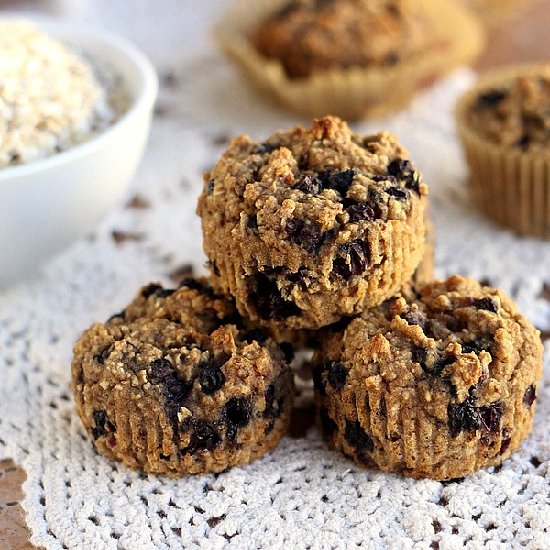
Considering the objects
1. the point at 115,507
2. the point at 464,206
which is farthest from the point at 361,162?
the point at 464,206

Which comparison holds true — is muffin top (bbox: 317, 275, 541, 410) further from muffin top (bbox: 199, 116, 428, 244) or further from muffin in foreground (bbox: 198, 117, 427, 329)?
muffin top (bbox: 199, 116, 428, 244)

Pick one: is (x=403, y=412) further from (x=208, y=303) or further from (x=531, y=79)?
(x=531, y=79)

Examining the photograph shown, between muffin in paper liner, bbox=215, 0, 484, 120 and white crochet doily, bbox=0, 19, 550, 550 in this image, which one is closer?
white crochet doily, bbox=0, 19, 550, 550

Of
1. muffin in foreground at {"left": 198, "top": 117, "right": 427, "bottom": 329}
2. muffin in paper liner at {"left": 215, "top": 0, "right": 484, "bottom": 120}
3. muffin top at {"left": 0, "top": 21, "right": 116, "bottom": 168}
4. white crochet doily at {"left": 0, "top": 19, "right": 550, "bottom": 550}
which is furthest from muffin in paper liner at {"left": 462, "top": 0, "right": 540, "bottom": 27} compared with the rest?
muffin in foreground at {"left": 198, "top": 117, "right": 427, "bottom": 329}

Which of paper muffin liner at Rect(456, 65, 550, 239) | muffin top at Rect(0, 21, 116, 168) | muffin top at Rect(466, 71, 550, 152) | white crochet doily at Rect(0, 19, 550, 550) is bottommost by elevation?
white crochet doily at Rect(0, 19, 550, 550)

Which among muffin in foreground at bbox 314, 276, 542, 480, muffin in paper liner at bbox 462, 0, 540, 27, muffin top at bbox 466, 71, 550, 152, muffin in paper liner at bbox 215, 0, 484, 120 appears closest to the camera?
muffin in foreground at bbox 314, 276, 542, 480

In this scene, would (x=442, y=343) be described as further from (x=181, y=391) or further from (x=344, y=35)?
(x=344, y=35)
